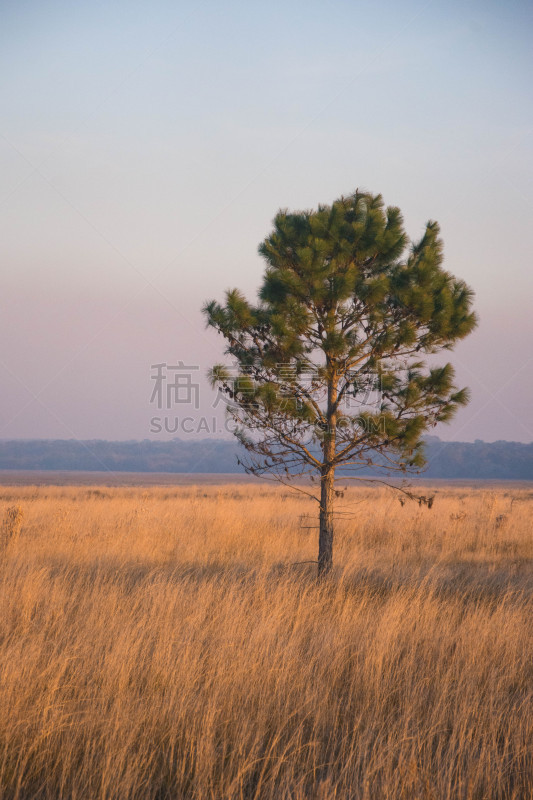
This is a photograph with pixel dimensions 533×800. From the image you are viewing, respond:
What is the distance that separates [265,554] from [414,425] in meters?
4.23

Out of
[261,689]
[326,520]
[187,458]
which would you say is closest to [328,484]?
[326,520]

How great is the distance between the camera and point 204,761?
3109mm

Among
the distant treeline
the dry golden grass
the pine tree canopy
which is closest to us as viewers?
the dry golden grass

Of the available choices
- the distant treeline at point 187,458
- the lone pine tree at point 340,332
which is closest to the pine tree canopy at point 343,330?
the lone pine tree at point 340,332

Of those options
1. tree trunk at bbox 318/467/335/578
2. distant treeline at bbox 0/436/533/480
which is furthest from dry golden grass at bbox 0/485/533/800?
distant treeline at bbox 0/436/533/480

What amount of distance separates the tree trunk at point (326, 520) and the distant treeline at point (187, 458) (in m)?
122

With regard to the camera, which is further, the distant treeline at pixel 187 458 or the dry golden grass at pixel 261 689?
the distant treeline at pixel 187 458

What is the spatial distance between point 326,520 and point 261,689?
3718 mm

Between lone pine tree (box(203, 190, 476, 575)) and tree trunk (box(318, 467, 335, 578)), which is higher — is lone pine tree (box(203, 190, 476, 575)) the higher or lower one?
the higher one

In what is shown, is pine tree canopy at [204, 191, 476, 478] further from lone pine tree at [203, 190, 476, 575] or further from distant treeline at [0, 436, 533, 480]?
distant treeline at [0, 436, 533, 480]

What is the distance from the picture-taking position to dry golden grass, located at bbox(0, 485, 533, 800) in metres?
3.04

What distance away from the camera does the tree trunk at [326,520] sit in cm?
757

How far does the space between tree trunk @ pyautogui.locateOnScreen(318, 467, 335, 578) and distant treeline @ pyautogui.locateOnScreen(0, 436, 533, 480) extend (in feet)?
401

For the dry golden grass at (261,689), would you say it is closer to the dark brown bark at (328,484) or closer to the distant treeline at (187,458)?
the dark brown bark at (328,484)
